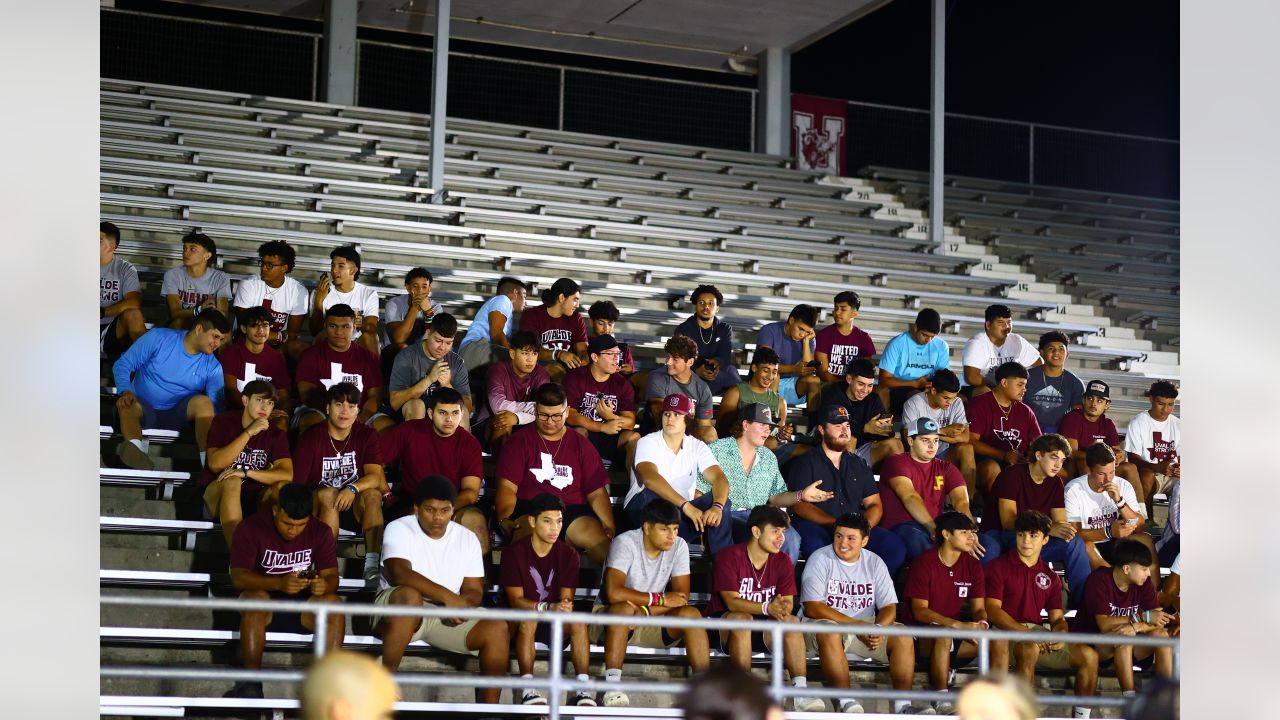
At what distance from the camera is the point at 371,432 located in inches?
262

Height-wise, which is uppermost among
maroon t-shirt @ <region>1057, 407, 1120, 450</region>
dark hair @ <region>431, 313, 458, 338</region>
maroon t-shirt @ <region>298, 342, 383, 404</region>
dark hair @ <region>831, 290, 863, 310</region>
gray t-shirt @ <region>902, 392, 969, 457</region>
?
dark hair @ <region>831, 290, 863, 310</region>

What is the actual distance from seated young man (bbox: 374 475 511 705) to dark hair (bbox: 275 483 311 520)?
388 millimetres

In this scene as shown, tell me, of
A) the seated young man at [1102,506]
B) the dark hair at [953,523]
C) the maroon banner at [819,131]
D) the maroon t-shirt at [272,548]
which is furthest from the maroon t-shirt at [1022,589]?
the maroon banner at [819,131]

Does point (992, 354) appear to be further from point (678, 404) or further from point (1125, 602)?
point (678, 404)

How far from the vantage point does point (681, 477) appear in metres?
6.85

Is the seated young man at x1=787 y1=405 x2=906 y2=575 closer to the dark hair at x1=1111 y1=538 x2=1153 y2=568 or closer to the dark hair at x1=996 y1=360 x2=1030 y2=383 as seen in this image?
the dark hair at x1=1111 y1=538 x2=1153 y2=568

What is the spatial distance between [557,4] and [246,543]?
8.18m

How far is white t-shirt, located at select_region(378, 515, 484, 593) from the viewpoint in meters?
6.01

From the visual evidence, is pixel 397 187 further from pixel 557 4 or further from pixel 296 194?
pixel 557 4

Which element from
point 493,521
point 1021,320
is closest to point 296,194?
point 493,521

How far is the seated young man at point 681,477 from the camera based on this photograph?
6.73 m

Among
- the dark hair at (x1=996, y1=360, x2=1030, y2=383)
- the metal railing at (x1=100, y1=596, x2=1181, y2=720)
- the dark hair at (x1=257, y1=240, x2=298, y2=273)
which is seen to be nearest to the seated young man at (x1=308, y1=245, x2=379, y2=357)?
the dark hair at (x1=257, y1=240, x2=298, y2=273)

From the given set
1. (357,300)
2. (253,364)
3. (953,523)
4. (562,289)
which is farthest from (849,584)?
(357,300)

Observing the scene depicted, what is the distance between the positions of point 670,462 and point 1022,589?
5.96 feet
